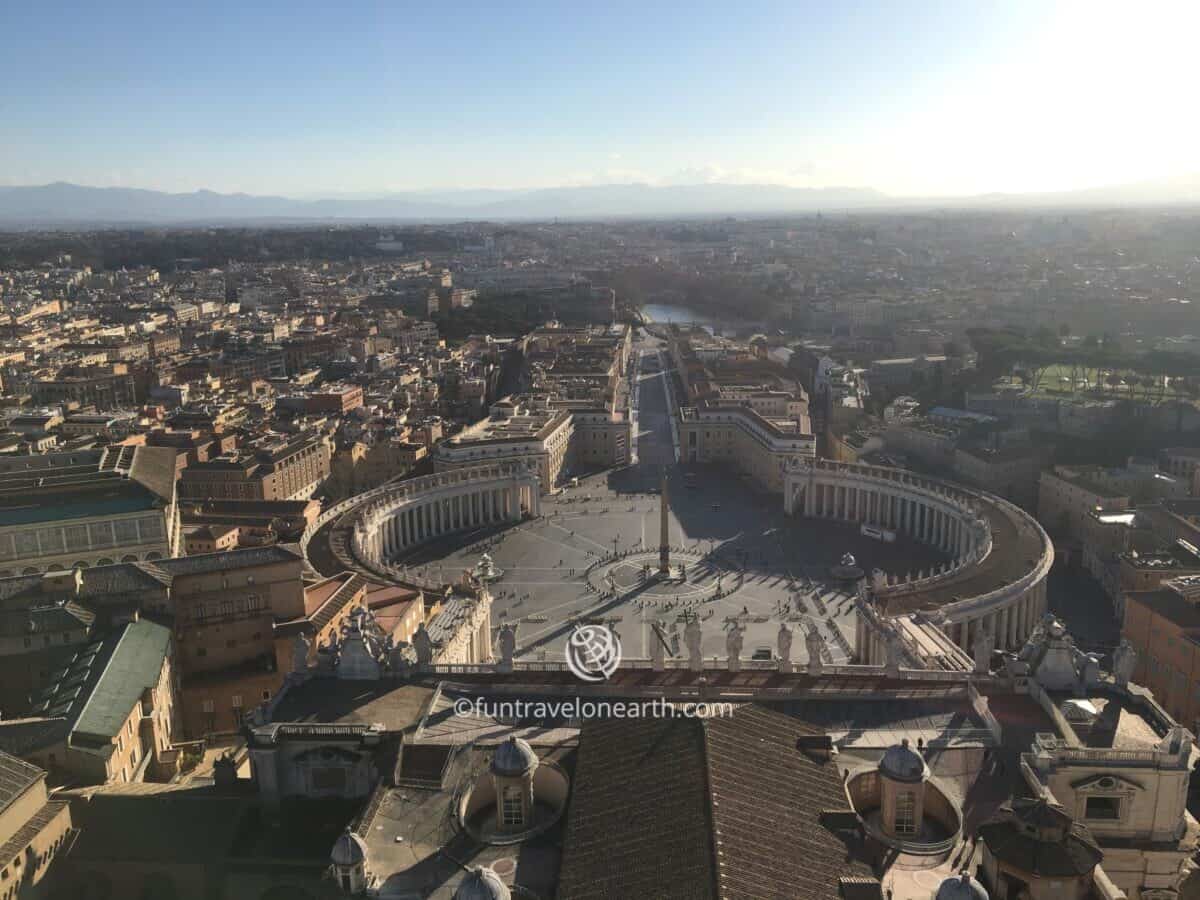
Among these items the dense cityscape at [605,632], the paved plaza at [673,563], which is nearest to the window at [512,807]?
the dense cityscape at [605,632]

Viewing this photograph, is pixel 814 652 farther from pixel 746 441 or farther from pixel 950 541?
pixel 746 441

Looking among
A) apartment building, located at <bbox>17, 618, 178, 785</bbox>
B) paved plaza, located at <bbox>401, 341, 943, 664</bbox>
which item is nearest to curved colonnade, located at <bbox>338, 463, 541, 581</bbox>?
paved plaza, located at <bbox>401, 341, 943, 664</bbox>

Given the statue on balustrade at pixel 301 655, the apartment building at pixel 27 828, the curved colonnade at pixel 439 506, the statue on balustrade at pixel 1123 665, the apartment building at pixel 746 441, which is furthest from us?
the apartment building at pixel 746 441

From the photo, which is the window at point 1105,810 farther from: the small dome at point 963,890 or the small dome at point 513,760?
the small dome at point 513,760

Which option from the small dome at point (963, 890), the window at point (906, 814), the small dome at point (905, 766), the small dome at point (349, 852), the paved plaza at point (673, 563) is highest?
the small dome at point (963, 890)

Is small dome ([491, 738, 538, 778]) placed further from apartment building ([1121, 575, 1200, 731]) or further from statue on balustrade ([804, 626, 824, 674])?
apartment building ([1121, 575, 1200, 731])

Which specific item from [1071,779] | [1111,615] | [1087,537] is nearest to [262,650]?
[1071,779]
